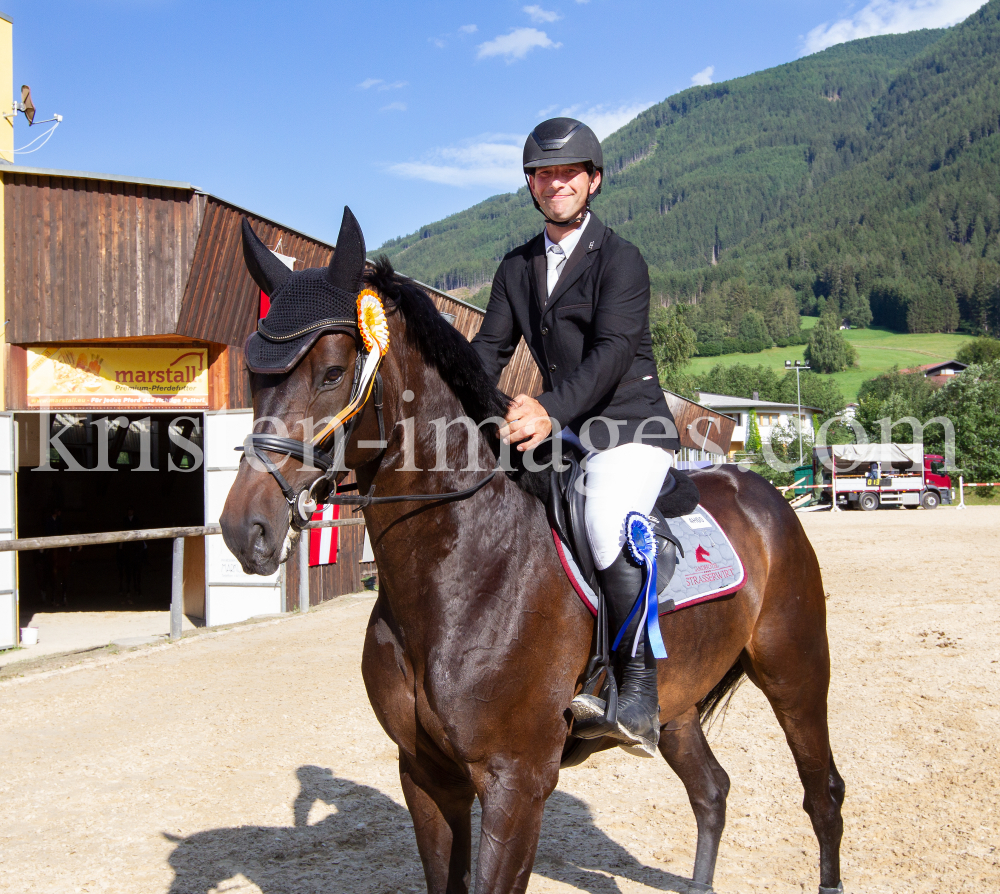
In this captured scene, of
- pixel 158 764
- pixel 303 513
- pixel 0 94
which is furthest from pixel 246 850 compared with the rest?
pixel 0 94

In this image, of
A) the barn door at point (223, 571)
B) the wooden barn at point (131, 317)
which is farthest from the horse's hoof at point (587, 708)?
the barn door at point (223, 571)

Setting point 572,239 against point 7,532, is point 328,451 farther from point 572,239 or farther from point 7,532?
point 7,532

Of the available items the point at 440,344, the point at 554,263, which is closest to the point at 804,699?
the point at 554,263

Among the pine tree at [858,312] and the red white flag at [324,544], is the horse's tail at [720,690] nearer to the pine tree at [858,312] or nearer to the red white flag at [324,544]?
the red white flag at [324,544]

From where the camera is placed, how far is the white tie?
9.52 feet

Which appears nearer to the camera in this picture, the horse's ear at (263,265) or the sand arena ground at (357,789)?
the horse's ear at (263,265)

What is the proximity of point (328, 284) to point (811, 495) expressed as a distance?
129 ft

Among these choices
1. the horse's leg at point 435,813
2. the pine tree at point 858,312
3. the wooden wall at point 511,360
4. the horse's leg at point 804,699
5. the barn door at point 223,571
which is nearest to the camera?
the horse's leg at point 435,813

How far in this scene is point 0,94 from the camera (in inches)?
499

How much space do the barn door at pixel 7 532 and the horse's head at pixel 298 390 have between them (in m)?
10.1

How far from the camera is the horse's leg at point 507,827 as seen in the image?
2295 millimetres

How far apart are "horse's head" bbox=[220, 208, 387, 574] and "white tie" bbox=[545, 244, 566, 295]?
82cm

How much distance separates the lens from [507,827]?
2.31 meters

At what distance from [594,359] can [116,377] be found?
10.6m
